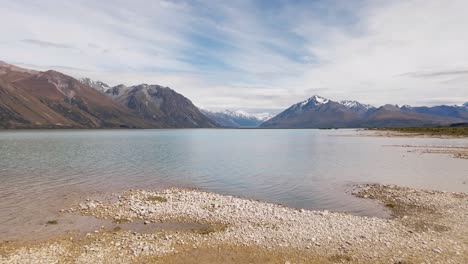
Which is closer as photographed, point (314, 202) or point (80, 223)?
point (80, 223)

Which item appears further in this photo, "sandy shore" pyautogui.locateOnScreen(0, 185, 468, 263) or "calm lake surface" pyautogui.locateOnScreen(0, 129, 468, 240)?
"calm lake surface" pyautogui.locateOnScreen(0, 129, 468, 240)

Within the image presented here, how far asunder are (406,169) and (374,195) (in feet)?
89.3

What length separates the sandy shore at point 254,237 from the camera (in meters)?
20.2

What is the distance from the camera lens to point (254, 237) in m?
23.6

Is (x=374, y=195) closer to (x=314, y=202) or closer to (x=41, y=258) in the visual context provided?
(x=314, y=202)

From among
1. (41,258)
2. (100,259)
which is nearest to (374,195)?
(100,259)

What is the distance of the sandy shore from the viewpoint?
20.2m

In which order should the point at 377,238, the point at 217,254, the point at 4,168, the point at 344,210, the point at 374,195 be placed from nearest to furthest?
the point at 217,254 < the point at 377,238 < the point at 344,210 < the point at 374,195 < the point at 4,168

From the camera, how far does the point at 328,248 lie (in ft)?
70.6

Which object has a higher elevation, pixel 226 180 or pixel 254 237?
pixel 254 237

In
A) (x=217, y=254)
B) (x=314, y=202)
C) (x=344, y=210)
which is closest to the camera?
(x=217, y=254)

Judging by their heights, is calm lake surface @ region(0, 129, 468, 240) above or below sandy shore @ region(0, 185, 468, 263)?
below

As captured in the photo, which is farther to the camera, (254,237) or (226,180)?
(226,180)

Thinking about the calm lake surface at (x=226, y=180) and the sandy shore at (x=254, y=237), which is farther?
the calm lake surface at (x=226, y=180)
